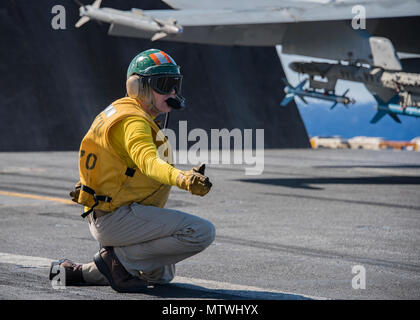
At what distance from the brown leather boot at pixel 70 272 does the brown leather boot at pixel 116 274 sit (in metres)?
0.29

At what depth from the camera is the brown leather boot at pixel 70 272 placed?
680 cm

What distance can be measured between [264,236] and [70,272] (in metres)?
4.13

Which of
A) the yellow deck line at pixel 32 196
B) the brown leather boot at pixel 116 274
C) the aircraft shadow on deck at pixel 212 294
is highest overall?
the yellow deck line at pixel 32 196

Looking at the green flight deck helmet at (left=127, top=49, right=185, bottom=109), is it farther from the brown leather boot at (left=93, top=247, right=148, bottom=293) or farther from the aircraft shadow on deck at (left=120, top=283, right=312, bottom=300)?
the aircraft shadow on deck at (left=120, top=283, right=312, bottom=300)

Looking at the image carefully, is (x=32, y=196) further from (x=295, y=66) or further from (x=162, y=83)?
(x=295, y=66)

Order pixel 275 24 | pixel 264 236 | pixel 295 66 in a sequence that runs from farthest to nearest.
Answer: pixel 295 66
pixel 275 24
pixel 264 236

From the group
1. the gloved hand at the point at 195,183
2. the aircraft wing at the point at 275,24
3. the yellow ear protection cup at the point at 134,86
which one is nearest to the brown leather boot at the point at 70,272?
the yellow ear protection cup at the point at 134,86

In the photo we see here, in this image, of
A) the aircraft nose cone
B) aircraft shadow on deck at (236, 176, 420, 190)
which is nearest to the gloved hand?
aircraft shadow on deck at (236, 176, 420, 190)

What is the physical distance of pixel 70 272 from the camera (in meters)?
6.80

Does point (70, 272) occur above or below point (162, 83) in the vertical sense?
below

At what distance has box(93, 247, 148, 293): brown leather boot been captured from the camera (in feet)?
21.2

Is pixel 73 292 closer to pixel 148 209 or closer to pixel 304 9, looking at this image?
pixel 148 209

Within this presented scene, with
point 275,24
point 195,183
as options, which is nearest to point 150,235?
point 195,183

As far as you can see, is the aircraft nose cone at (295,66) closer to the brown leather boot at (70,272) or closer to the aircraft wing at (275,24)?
the aircraft wing at (275,24)
